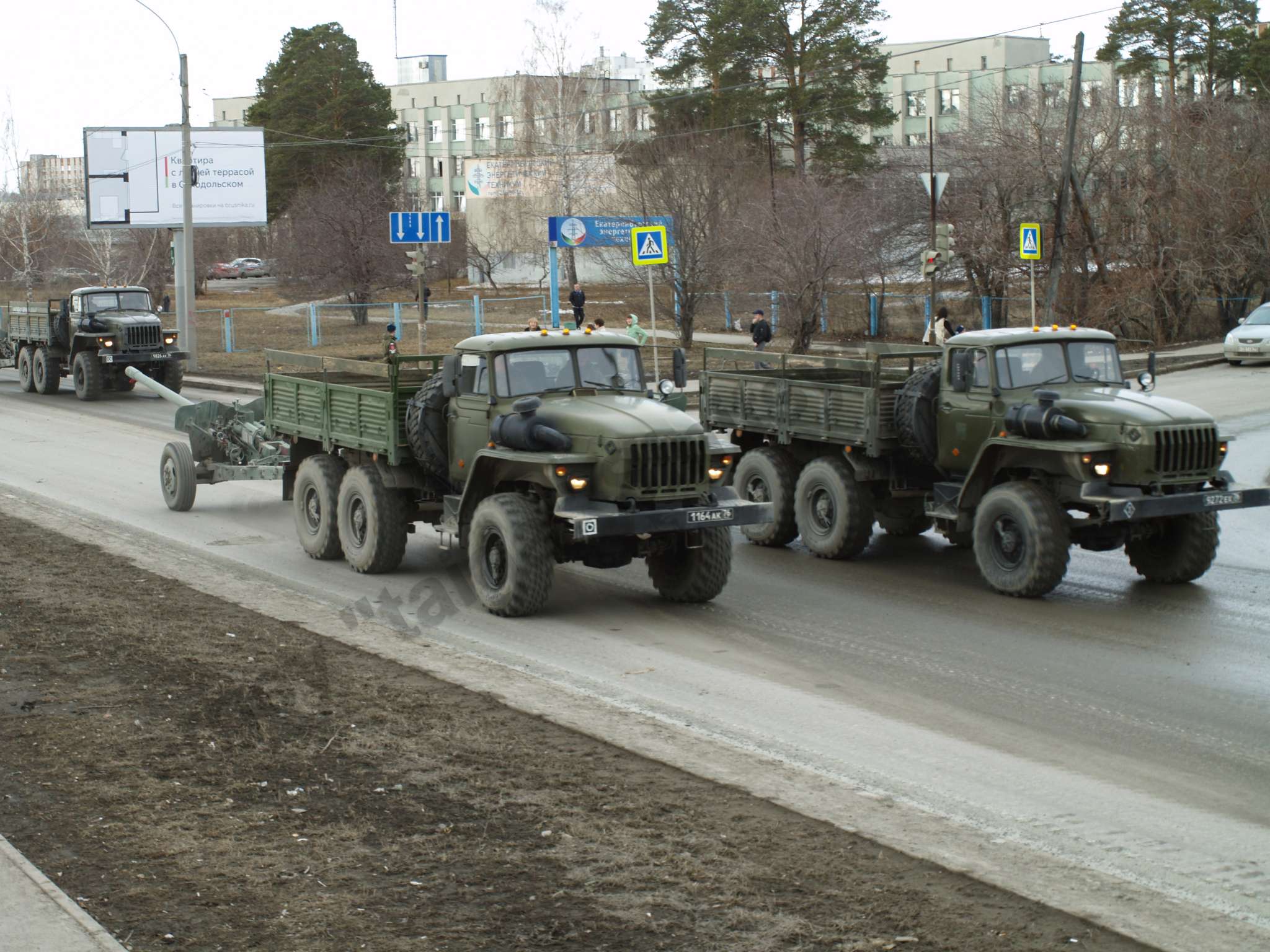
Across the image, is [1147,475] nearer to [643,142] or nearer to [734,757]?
[734,757]

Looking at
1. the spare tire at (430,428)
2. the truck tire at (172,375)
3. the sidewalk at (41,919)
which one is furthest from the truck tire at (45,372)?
the sidewalk at (41,919)

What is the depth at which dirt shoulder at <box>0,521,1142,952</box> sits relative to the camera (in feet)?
18.0

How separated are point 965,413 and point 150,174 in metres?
37.9

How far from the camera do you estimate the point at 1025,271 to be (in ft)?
130

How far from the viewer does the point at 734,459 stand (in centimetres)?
1199

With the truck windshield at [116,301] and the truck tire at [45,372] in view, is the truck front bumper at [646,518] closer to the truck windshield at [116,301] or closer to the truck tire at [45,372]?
the truck windshield at [116,301]

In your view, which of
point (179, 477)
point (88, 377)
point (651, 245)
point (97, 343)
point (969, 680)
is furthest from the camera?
point (97, 343)

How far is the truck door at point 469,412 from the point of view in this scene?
39.1 ft

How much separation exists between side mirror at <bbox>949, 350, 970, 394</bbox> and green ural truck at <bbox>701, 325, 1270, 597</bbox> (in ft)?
0.04

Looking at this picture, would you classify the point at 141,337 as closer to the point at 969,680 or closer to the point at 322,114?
the point at 969,680

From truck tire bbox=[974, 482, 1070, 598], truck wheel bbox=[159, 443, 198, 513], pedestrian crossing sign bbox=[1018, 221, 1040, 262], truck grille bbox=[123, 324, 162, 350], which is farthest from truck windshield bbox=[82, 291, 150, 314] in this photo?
truck tire bbox=[974, 482, 1070, 598]

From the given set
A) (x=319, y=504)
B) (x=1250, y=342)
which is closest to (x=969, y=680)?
(x=319, y=504)

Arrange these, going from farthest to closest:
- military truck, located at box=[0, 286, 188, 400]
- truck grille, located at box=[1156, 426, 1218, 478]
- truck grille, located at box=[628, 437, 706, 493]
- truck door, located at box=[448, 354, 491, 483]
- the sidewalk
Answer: military truck, located at box=[0, 286, 188, 400]
truck door, located at box=[448, 354, 491, 483]
truck grille, located at box=[1156, 426, 1218, 478]
truck grille, located at box=[628, 437, 706, 493]
the sidewalk

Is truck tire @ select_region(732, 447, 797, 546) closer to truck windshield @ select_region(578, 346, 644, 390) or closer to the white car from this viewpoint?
truck windshield @ select_region(578, 346, 644, 390)
